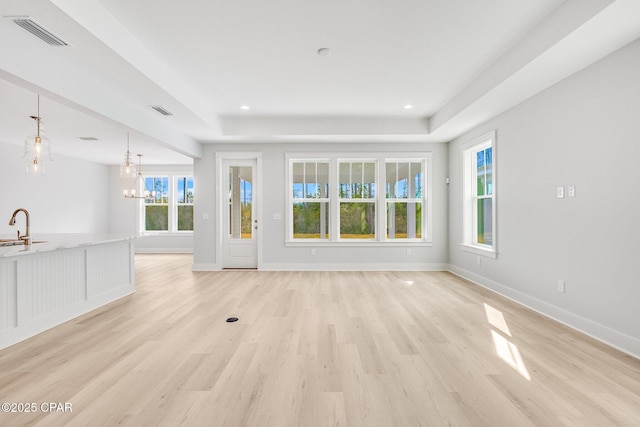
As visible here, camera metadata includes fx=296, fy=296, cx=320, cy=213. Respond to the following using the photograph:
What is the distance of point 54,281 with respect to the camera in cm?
321

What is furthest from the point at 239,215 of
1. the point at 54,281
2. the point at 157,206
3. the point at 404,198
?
the point at 157,206

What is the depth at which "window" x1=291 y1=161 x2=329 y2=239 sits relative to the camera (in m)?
6.29

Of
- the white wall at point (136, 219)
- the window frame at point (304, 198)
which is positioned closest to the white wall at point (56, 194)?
the white wall at point (136, 219)

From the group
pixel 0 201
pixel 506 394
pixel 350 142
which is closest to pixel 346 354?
pixel 506 394

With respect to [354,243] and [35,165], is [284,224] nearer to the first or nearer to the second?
[354,243]

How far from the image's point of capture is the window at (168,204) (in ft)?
29.6

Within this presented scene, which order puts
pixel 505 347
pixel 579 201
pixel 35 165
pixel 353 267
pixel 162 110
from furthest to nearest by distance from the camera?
pixel 353 267 < pixel 162 110 < pixel 35 165 < pixel 579 201 < pixel 505 347

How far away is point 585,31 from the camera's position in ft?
7.56

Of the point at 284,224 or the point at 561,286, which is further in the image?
the point at 284,224

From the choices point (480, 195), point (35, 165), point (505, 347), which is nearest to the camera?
point (505, 347)

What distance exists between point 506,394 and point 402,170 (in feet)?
15.9

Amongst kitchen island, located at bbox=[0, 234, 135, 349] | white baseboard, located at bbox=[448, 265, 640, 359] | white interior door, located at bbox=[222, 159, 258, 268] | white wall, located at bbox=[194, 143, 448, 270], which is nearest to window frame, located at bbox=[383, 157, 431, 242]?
white wall, located at bbox=[194, 143, 448, 270]

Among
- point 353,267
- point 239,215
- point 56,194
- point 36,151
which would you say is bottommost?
point 353,267

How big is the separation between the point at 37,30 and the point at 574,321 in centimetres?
546
